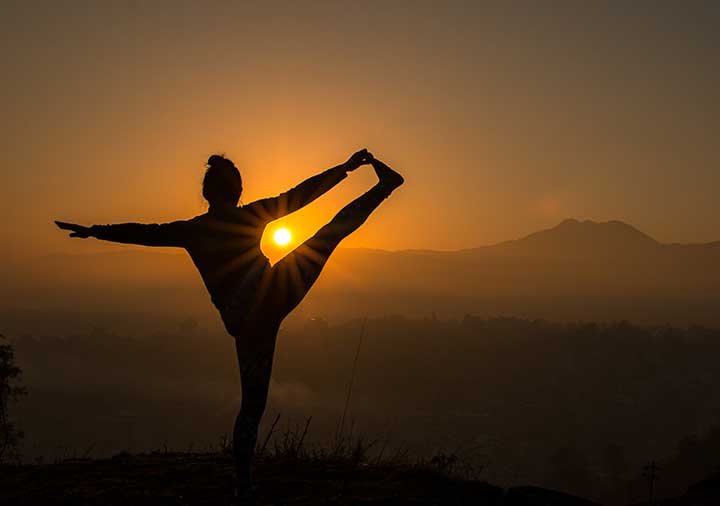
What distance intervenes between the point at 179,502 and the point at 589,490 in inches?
5037

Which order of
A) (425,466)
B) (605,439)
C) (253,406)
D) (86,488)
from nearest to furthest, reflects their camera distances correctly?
1. (253,406)
2. (86,488)
3. (425,466)
4. (605,439)

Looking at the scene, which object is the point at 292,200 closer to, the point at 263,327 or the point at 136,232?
the point at 263,327

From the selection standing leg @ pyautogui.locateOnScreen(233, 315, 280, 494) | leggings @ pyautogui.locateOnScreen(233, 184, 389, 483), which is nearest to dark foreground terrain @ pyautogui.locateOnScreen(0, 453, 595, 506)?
standing leg @ pyautogui.locateOnScreen(233, 315, 280, 494)

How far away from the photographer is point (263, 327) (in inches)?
197

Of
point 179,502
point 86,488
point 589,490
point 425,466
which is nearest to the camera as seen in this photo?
point 179,502

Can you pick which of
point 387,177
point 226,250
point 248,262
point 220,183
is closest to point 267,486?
point 248,262

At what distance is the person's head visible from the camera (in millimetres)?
5312

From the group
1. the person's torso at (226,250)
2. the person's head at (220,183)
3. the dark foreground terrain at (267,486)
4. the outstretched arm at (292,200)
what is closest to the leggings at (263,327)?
the person's torso at (226,250)

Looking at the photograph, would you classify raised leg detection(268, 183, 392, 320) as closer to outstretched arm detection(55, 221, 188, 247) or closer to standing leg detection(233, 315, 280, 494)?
standing leg detection(233, 315, 280, 494)

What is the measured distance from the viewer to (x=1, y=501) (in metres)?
5.82

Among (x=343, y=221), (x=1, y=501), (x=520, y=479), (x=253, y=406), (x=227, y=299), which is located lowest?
(x=520, y=479)

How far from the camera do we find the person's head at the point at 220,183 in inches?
209

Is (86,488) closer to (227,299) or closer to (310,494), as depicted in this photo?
(310,494)

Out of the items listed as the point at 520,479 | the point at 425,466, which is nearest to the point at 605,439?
the point at 520,479
